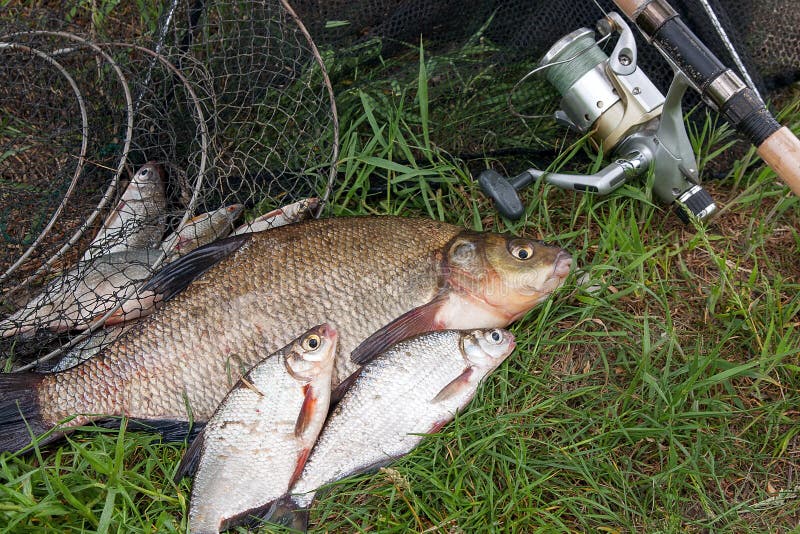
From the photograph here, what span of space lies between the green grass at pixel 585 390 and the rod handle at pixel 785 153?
1.74 ft

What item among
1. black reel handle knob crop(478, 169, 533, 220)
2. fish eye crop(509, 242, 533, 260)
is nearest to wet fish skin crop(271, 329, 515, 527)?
fish eye crop(509, 242, 533, 260)

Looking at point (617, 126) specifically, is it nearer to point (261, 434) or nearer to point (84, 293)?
point (261, 434)

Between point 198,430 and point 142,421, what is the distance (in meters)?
0.21

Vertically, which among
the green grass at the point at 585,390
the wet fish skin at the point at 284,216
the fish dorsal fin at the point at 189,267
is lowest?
the green grass at the point at 585,390

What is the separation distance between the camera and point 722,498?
2.56 meters

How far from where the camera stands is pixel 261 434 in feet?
8.25

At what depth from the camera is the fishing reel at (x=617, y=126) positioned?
9.81 ft

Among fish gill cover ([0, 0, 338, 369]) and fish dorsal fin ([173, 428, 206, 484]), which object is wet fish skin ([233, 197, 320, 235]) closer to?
fish gill cover ([0, 0, 338, 369])

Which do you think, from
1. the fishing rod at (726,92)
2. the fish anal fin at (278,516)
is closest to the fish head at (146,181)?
the fish anal fin at (278,516)

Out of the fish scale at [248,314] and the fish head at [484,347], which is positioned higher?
the fish scale at [248,314]

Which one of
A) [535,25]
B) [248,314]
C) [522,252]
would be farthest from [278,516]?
[535,25]

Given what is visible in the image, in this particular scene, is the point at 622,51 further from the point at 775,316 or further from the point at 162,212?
the point at 162,212

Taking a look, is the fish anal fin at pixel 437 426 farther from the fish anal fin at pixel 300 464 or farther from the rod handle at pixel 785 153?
the rod handle at pixel 785 153

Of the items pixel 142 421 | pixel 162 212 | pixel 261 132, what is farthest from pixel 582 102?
pixel 142 421
